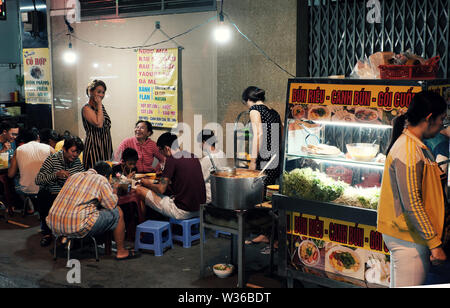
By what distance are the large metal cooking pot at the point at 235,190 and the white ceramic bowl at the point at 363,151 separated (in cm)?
102

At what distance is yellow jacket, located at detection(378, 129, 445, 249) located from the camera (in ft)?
11.6

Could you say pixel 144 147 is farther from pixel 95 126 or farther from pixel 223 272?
pixel 223 272

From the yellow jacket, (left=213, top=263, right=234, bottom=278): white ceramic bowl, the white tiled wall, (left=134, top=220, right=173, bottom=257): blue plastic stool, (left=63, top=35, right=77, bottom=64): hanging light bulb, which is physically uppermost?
(left=63, top=35, right=77, bottom=64): hanging light bulb

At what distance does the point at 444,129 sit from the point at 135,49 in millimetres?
6321

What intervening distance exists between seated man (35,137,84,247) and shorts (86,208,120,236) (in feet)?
3.47

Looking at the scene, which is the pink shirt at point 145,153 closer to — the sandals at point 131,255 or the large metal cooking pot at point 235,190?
the sandals at point 131,255

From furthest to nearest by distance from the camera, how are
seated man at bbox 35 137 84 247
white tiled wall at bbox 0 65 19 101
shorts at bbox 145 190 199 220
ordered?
1. white tiled wall at bbox 0 65 19 101
2. seated man at bbox 35 137 84 247
3. shorts at bbox 145 190 199 220

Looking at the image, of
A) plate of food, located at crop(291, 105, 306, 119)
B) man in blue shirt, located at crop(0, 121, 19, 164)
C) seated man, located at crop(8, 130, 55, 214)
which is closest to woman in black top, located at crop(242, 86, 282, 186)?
plate of food, located at crop(291, 105, 306, 119)

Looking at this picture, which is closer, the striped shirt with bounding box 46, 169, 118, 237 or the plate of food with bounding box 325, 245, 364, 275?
the plate of food with bounding box 325, 245, 364, 275

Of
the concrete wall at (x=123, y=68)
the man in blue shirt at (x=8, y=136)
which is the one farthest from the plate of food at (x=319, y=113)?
the man in blue shirt at (x=8, y=136)

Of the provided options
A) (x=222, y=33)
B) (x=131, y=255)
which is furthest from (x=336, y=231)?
(x=222, y=33)

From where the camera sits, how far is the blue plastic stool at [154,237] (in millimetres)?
6406

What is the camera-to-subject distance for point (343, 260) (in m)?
4.89

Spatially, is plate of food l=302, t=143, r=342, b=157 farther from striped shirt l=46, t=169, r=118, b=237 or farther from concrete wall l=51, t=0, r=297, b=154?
concrete wall l=51, t=0, r=297, b=154
